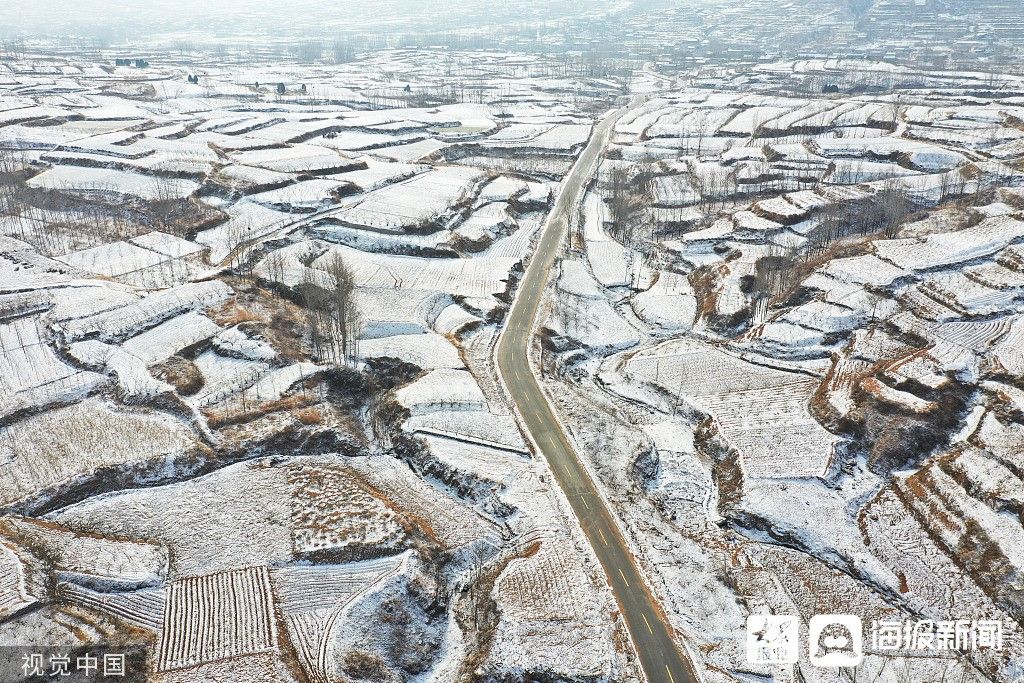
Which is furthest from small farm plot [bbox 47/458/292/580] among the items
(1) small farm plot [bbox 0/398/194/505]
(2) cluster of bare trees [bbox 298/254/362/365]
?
(2) cluster of bare trees [bbox 298/254/362/365]

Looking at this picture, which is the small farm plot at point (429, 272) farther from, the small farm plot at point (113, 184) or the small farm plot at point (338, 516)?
the small farm plot at point (113, 184)

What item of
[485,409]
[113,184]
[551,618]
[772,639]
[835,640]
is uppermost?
[113,184]

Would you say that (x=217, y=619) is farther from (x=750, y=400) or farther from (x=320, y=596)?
(x=750, y=400)

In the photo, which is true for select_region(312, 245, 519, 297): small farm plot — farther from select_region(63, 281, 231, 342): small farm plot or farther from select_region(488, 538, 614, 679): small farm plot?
select_region(488, 538, 614, 679): small farm plot

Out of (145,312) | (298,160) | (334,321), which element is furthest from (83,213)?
(334,321)

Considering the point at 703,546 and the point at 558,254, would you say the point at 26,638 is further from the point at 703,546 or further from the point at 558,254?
the point at 558,254
